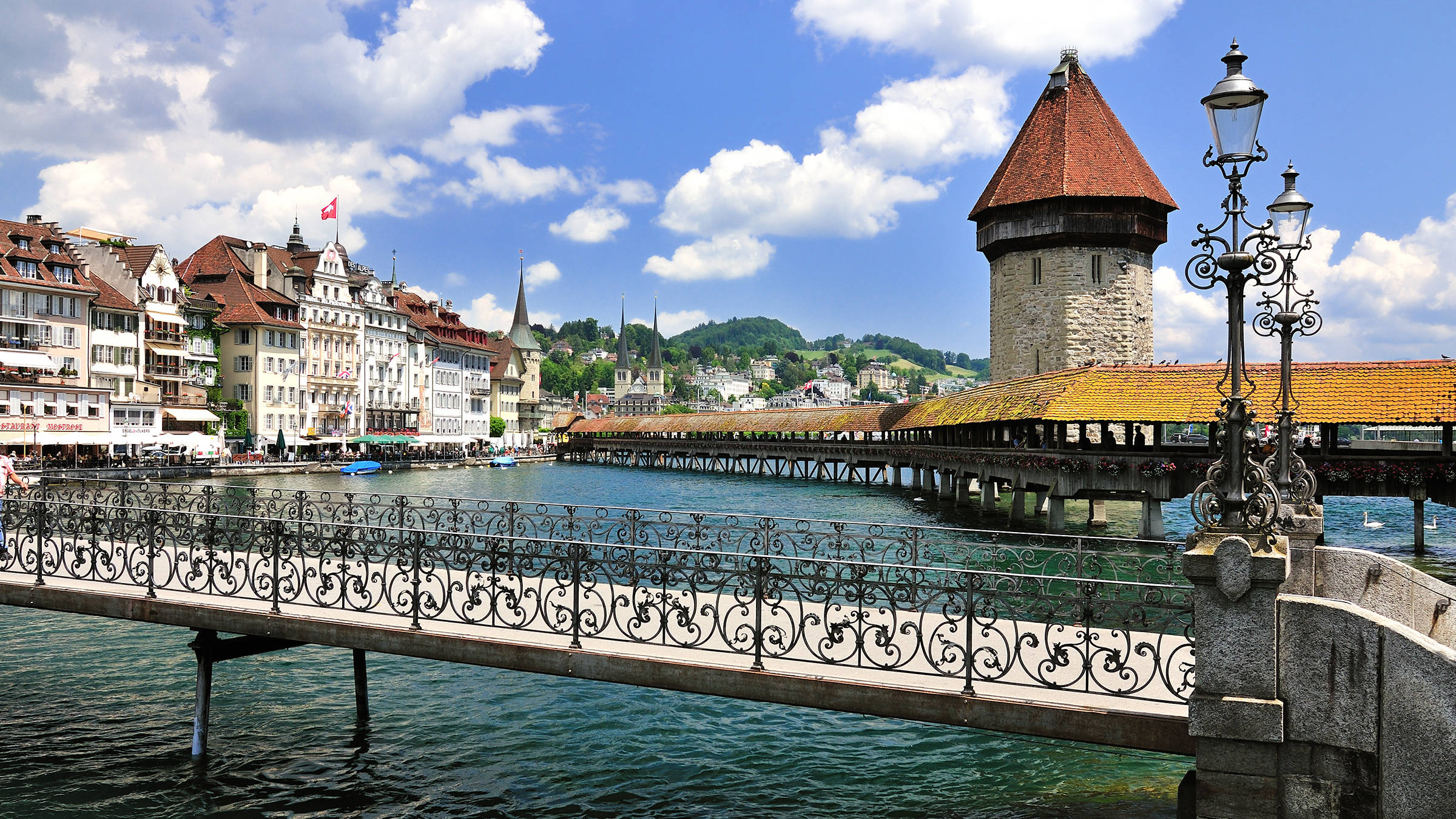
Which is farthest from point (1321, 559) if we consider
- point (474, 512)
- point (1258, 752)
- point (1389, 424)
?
point (1389, 424)

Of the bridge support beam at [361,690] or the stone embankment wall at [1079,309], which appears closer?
the bridge support beam at [361,690]

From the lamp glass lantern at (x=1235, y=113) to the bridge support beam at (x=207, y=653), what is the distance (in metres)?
9.53

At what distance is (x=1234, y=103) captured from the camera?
23.0ft

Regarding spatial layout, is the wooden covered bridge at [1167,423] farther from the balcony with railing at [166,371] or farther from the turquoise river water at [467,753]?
the balcony with railing at [166,371]

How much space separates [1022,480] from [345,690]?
2350cm

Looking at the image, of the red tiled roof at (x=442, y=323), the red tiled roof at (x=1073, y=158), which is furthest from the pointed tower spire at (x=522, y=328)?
the red tiled roof at (x=1073, y=158)

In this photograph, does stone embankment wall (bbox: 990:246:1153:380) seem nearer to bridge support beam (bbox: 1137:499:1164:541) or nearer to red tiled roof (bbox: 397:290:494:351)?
bridge support beam (bbox: 1137:499:1164:541)

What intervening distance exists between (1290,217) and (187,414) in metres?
67.5

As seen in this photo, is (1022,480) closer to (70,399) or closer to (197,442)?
(197,442)

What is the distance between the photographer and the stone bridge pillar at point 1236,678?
6164mm

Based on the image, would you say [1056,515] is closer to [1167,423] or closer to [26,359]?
[1167,423]

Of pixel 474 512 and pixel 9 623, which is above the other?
pixel 474 512

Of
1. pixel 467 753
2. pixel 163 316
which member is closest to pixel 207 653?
pixel 467 753

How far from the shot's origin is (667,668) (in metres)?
8.20
